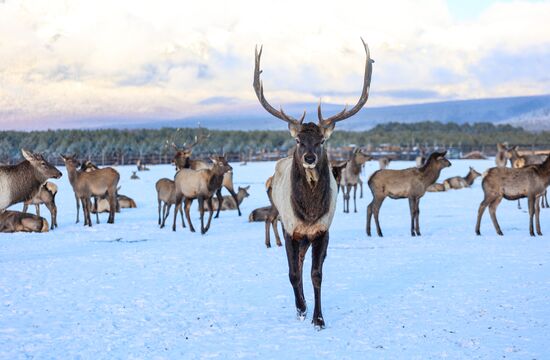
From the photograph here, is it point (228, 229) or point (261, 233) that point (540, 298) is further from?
point (228, 229)

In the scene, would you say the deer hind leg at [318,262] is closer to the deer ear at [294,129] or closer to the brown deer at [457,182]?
the deer ear at [294,129]

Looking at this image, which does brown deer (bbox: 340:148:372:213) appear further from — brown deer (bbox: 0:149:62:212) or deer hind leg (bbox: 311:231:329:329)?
deer hind leg (bbox: 311:231:329:329)

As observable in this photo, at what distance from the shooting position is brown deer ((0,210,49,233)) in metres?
14.8

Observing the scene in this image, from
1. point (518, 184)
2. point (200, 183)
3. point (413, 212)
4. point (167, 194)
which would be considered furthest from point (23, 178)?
point (518, 184)

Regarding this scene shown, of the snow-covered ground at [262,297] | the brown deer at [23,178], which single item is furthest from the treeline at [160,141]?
the snow-covered ground at [262,297]

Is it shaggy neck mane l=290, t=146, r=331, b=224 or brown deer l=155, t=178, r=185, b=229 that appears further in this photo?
brown deer l=155, t=178, r=185, b=229

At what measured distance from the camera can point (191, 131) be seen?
394ft

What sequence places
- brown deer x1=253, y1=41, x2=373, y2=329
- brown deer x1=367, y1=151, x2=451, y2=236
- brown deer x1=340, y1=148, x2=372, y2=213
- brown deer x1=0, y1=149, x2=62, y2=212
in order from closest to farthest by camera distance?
1. brown deer x1=253, y1=41, x2=373, y2=329
2. brown deer x1=0, y1=149, x2=62, y2=212
3. brown deer x1=367, y1=151, x2=451, y2=236
4. brown deer x1=340, y1=148, x2=372, y2=213

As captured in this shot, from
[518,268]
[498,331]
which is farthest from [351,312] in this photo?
[518,268]

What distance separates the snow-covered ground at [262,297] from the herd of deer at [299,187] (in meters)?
0.58

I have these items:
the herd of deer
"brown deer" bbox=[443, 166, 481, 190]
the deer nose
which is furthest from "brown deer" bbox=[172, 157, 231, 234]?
"brown deer" bbox=[443, 166, 481, 190]

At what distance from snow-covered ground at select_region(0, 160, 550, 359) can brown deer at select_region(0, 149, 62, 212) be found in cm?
104

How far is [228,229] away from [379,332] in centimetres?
971

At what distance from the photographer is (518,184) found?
44.8 ft
